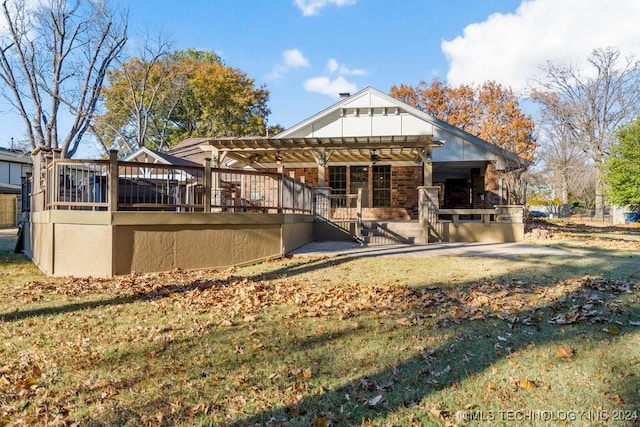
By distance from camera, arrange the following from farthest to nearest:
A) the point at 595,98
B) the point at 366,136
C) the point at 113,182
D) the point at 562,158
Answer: the point at 562,158, the point at 595,98, the point at 366,136, the point at 113,182

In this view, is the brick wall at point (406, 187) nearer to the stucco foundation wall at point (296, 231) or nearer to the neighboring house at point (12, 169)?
the stucco foundation wall at point (296, 231)

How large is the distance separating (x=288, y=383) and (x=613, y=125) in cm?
3905

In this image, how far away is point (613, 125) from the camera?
108 ft

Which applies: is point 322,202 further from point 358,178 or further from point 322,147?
point 358,178

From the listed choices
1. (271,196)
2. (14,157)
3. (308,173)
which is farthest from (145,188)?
(14,157)

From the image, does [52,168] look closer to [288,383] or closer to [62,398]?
[62,398]

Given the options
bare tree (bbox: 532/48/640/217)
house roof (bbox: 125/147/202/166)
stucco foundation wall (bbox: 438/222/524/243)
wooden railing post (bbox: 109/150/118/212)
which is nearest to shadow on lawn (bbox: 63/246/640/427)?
wooden railing post (bbox: 109/150/118/212)

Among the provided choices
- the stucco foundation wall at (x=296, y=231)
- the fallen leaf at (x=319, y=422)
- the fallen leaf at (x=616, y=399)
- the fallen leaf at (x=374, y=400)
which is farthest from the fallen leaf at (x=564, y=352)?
the stucco foundation wall at (x=296, y=231)

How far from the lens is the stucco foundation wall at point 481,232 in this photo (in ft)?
39.9

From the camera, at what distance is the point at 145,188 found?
8.91m

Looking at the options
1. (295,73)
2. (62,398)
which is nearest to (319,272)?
(62,398)

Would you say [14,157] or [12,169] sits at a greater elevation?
[14,157]

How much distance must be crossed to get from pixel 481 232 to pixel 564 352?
362 inches

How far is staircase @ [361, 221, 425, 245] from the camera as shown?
11.8m
